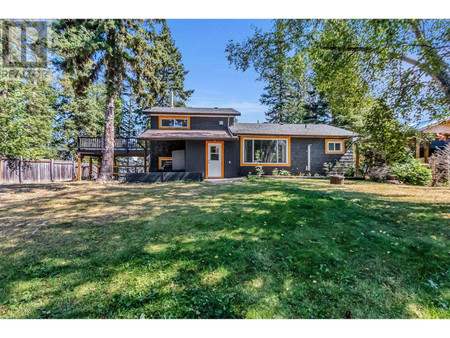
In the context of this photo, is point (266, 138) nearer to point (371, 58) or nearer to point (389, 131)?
point (371, 58)

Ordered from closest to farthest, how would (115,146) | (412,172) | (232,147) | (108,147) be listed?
(412,172) → (108,147) → (232,147) → (115,146)

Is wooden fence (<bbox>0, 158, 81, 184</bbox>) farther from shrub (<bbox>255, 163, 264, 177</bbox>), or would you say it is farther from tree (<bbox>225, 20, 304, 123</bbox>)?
shrub (<bbox>255, 163, 264, 177</bbox>)

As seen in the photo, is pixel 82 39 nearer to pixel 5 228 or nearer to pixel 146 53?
pixel 146 53

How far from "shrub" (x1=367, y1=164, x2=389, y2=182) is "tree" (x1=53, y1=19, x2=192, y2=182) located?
12.3 meters

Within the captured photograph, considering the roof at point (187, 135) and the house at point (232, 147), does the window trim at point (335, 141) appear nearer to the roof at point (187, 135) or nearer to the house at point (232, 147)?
the house at point (232, 147)

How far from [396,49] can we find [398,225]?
11.3 ft

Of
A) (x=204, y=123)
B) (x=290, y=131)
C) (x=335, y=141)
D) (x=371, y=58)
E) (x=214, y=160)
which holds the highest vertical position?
(x=371, y=58)

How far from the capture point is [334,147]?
12.2 m

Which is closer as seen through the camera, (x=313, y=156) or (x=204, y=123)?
(x=204, y=123)

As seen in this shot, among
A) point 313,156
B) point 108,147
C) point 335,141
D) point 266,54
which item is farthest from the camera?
point 335,141

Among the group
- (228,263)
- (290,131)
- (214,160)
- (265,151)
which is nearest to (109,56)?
(214,160)

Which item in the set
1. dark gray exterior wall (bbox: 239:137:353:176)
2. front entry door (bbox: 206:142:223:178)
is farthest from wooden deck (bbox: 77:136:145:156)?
dark gray exterior wall (bbox: 239:137:353:176)

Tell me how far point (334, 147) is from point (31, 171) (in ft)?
59.8

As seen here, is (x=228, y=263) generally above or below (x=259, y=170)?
below
